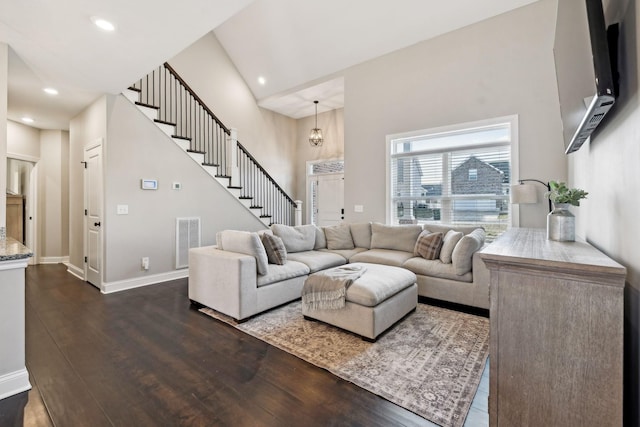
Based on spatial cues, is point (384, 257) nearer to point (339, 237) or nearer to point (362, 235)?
point (362, 235)

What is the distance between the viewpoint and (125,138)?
4270mm

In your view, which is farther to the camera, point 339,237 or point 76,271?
point 76,271

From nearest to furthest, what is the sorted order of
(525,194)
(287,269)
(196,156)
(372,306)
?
1. (372,306)
2. (287,269)
3. (525,194)
4. (196,156)

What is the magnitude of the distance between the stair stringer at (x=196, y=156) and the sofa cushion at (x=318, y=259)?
198 cm

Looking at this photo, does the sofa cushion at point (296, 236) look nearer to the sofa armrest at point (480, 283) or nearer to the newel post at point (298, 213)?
the sofa armrest at point (480, 283)

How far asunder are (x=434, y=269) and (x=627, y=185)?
8.49 feet

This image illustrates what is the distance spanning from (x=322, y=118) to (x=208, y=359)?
6626mm

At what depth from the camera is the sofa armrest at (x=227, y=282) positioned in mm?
2980

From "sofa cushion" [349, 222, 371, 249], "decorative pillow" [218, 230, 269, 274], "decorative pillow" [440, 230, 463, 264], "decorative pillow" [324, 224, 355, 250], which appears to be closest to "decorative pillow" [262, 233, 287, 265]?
"decorative pillow" [218, 230, 269, 274]

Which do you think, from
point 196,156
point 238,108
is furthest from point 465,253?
point 238,108

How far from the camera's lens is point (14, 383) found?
1918 millimetres

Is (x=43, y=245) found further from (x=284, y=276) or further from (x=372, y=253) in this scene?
(x=372, y=253)

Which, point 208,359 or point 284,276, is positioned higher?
point 284,276

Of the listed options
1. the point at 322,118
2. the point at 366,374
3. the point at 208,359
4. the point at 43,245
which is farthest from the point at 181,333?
the point at 322,118
